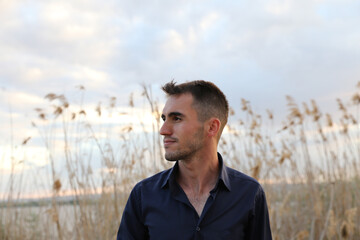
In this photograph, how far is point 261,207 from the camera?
186 centimetres

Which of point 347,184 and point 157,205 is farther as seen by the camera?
point 347,184

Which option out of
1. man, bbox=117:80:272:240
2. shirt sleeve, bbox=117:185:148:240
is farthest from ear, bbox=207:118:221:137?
shirt sleeve, bbox=117:185:148:240

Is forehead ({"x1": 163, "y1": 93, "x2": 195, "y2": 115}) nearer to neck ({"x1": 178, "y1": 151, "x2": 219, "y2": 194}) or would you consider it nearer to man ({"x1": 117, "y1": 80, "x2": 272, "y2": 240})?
man ({"x1": 117, "y1": 80, "x2": 272, "y2": 240})

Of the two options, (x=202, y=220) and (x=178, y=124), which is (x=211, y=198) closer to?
(x=202, y=220)

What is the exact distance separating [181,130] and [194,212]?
35cm

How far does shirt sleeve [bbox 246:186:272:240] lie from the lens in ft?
5.94

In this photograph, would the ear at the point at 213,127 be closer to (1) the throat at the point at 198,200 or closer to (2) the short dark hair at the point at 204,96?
(2) the short dark hair at the point at 204,96

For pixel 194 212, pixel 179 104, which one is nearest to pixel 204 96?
pixel 179 104

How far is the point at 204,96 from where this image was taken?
1.87 meters

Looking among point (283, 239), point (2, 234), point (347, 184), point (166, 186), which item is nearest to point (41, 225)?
point (2, 234)

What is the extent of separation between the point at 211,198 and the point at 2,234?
329cm

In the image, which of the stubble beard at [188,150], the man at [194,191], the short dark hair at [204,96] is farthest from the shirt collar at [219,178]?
the short dark hair at [204,96]

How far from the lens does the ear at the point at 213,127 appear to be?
5.99 feet

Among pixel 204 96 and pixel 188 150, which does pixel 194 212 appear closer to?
pixel 188 150
